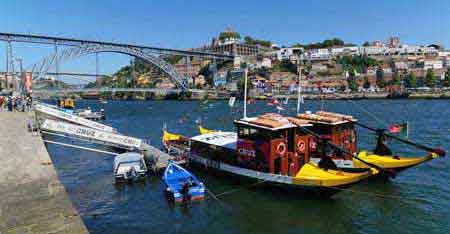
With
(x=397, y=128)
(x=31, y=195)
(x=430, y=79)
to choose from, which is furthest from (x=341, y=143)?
(x=430, y=79)

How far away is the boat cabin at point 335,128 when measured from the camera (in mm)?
20062

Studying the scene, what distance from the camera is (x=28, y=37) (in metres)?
88.3

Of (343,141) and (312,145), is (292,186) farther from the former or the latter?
(343,141)

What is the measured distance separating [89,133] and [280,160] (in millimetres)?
13156

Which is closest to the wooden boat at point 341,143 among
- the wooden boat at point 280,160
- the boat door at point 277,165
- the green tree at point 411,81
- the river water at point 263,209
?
the wooden boat at point 280,160

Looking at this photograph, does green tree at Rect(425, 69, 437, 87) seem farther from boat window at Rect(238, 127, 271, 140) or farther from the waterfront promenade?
the waterfront promenade

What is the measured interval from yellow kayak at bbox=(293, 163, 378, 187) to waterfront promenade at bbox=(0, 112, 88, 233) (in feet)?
33.6

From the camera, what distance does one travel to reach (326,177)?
17016 millimetres

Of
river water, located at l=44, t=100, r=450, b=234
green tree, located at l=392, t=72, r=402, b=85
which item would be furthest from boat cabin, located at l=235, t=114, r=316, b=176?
green tree, located at l=392, t=72, r=402, b=85

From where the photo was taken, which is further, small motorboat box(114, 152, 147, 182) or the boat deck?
the boat deck

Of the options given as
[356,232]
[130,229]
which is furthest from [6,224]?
[356,232]

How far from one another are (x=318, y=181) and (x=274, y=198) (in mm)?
2364

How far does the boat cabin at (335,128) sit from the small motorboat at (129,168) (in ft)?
31.7

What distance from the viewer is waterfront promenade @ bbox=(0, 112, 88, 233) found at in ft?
34.5
